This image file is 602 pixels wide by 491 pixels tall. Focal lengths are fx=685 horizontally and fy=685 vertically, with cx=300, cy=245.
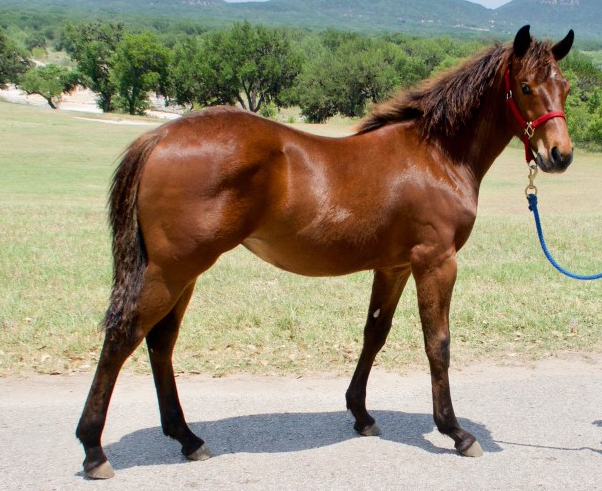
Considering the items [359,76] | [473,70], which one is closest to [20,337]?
[473,70]

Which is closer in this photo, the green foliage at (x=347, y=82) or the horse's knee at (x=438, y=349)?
the horse's knee at (x=438, y=349)

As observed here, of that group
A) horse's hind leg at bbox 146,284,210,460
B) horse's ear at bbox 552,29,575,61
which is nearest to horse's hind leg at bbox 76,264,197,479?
horse's hind leg at bbox 146,284,210,460

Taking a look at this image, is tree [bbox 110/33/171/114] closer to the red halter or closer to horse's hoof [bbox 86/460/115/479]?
the red halter

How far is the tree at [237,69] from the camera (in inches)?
2648

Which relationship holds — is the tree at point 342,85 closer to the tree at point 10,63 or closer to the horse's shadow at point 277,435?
the tree at point 10,63

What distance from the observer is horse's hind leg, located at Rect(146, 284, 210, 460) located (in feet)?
12.9

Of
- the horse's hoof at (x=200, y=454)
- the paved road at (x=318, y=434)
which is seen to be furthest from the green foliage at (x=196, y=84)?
the horse's hoof at (x=200, y=454)

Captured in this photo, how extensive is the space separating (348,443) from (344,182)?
158 centimetres

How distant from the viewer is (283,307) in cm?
663

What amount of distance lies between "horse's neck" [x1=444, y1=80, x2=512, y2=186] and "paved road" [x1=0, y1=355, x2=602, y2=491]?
5.31ft

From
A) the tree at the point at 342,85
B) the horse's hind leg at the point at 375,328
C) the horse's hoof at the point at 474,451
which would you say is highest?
the horse's hind leg at the point at 375,328

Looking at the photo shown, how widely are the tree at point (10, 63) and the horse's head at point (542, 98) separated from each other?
8582 cm

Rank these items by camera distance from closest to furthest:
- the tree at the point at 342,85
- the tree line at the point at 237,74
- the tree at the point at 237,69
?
the tree at the point at 342,85, the tree line at the point at 237,74, the tree at the point at 237,69

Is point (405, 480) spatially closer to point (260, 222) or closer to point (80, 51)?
point (260, 222)
